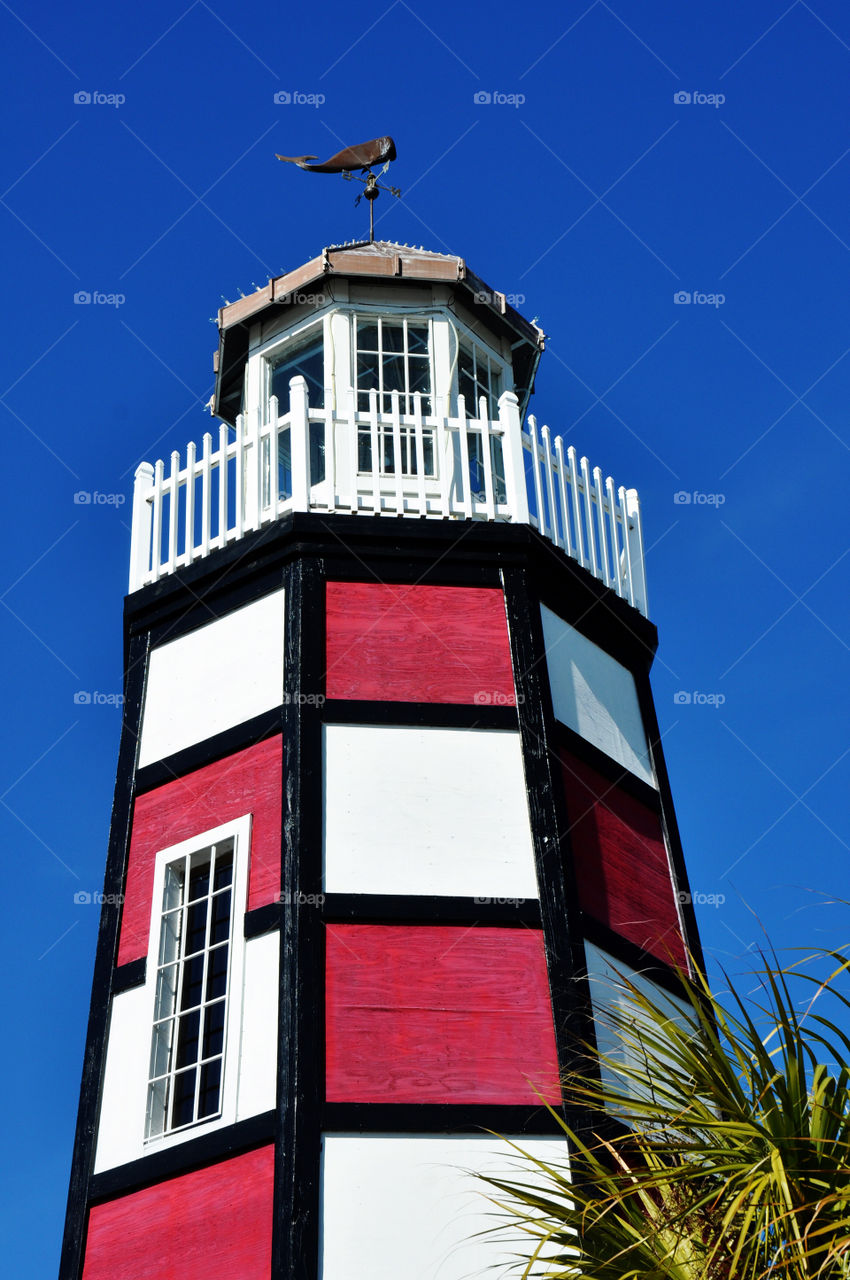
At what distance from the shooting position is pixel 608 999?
34.7 feet

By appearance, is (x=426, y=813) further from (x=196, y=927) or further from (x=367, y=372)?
(x=367, y=372)

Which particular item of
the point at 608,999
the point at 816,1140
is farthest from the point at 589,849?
the point at 816,1140

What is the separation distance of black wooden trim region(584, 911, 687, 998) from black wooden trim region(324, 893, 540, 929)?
493 mm

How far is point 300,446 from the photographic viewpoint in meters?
12.2

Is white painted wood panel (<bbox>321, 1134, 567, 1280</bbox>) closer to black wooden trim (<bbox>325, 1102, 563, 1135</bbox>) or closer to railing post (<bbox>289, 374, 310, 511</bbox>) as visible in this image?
black wooden trim (<bbox>325, 1102, 563, 1135</bbox>)

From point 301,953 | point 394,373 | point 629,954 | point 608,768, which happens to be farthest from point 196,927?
point 394,373

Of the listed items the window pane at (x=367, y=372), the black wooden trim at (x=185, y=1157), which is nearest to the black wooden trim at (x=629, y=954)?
the black wooden trim at (x=185, y=1157)

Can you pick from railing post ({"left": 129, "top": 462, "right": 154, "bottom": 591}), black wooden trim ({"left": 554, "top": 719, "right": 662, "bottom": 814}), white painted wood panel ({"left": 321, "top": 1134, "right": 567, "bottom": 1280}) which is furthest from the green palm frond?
railing post ({"left": 129, "top": 462, "right": 154, "bottom": 591})

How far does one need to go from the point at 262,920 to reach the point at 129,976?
117 cm

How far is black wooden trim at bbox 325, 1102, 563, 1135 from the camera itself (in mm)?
9578

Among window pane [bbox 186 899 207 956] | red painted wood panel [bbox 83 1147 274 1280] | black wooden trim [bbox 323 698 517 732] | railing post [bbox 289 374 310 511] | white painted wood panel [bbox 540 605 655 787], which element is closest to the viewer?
red painted wood panel [bbox 83 1147 274 1280]

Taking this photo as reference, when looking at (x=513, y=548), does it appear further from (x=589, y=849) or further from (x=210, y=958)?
(x=210, y=958)

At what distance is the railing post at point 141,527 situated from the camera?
12.8 m

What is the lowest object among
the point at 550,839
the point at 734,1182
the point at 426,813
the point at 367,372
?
the point at 734,1182
